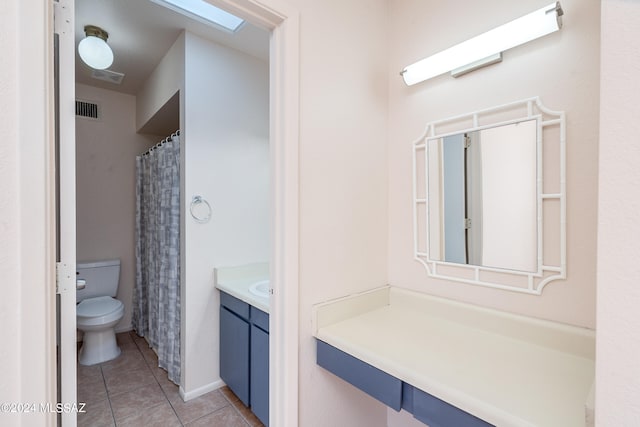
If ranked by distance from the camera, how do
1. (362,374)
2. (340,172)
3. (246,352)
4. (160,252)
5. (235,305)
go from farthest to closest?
1. (160,252)
2. (235,305)
3. (246,352)
4. (340,172)
5. (362,374)

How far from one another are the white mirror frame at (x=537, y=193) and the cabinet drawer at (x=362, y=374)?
588 millimetres

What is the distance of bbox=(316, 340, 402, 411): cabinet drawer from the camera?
40.0 inches

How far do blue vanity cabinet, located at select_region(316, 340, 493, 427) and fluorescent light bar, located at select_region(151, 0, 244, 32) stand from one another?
74.4 inches

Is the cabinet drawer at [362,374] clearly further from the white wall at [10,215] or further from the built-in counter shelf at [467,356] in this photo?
the white wall at [10,215]

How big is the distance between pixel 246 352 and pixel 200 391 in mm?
602

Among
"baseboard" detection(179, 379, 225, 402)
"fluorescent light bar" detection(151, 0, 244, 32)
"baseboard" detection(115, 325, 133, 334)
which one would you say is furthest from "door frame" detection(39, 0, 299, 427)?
"baseboard" detection(115, 325, 133, 334)

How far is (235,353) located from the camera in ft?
6.29

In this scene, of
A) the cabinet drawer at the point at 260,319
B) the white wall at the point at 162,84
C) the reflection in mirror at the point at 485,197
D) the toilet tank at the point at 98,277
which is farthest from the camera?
the toilet tank at the point at 98,277

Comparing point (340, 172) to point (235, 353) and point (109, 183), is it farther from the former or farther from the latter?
point (109, 183)

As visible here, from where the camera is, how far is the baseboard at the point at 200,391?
6.54ft

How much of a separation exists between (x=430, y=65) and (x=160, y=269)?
2372 mm

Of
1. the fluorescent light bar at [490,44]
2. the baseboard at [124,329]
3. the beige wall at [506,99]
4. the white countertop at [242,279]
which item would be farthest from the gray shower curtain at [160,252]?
the fluorescent light bar at [490,44]

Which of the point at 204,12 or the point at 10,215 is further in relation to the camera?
the point at 204,12

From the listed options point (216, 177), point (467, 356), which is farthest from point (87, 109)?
point (467, 356)
